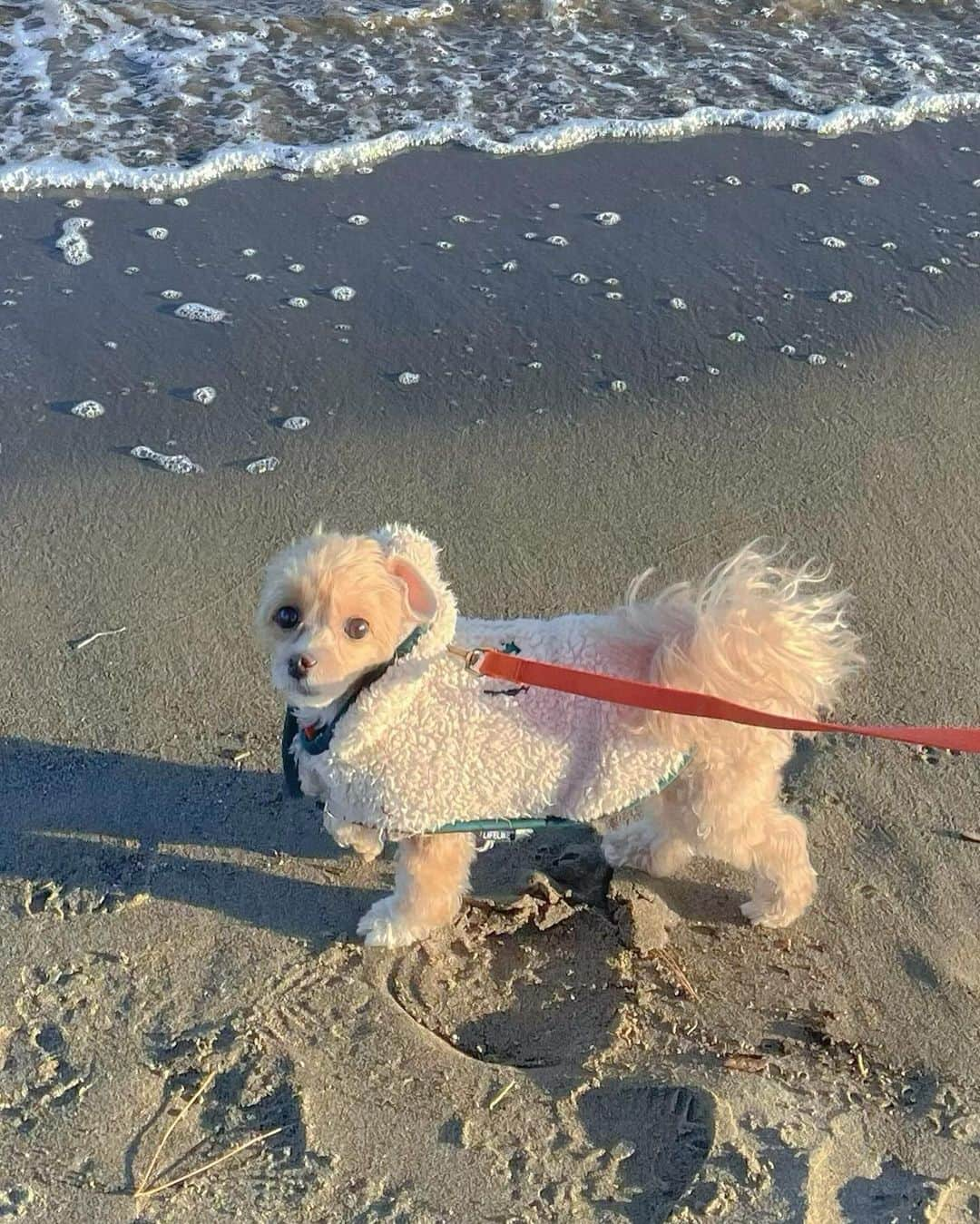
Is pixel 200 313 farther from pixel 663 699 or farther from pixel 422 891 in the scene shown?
pixel 663 699

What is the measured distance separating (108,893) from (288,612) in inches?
53.4

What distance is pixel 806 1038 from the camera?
290 cm

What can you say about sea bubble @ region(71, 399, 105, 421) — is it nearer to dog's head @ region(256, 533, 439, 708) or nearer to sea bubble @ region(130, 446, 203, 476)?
sea bubble @ region(130, 446, 203, 476)

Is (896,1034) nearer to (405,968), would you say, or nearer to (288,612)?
(405,968)

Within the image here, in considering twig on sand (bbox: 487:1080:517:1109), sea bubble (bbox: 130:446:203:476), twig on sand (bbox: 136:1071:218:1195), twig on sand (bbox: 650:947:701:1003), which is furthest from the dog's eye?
sea bubble (bbox: 130:446:203:476)

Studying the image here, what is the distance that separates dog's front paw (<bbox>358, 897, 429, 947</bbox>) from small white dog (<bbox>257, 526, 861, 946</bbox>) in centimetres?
8

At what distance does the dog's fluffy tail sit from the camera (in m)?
2.62

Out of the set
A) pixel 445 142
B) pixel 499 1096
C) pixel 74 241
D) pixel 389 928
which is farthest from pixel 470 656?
pixel 445 142

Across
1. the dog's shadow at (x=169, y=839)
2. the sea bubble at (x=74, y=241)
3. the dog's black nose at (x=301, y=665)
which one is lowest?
the dog's shadow at (x=169, y=839)

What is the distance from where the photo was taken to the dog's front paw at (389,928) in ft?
10.1

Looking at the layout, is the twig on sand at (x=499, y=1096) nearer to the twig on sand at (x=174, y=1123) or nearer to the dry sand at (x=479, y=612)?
the dry sand at (x=479, y=612)

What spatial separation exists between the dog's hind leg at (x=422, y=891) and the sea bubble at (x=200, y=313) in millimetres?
3244

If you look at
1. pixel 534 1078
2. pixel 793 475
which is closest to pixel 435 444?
pixel 793 475

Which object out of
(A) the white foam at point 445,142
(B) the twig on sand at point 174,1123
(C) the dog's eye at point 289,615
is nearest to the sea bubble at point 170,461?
(C) the dog's eye at point 289,615
